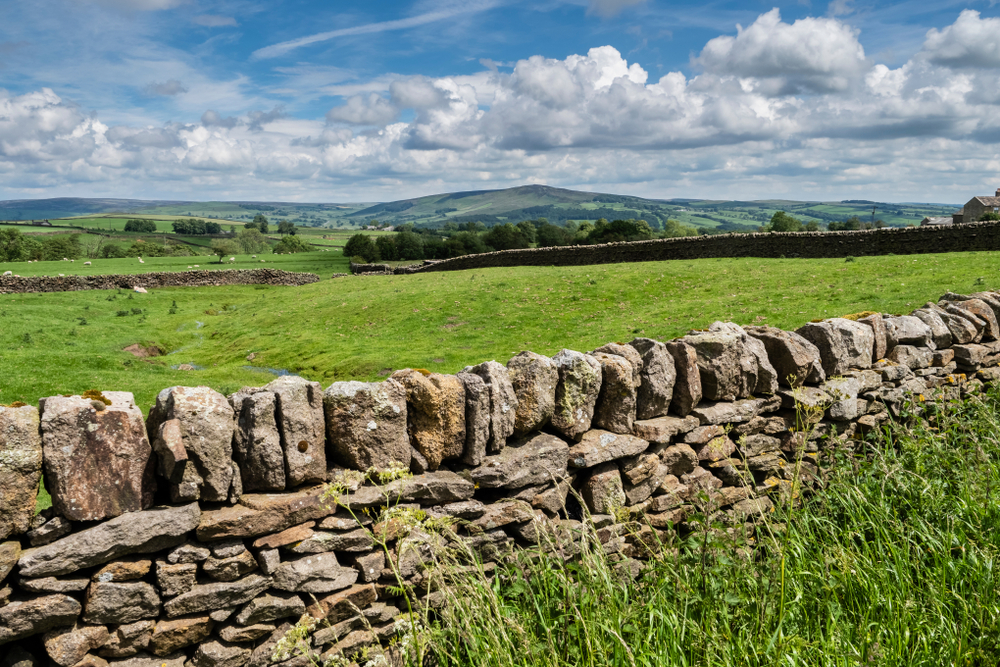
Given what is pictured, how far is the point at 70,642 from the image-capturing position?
3434 mm

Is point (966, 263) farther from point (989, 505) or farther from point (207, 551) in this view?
point (207, 551)

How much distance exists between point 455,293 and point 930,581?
70.2 feet

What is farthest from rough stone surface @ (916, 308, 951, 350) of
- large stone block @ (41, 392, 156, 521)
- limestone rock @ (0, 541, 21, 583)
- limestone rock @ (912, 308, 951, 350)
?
limestone rock @ (0, 541, 21, 583)

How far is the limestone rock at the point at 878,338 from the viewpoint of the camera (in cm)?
719

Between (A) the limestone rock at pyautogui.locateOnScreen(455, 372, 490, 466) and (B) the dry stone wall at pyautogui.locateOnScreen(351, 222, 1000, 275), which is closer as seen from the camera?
(A) the limestone rock at pyautogui.locateOnScreen(455, 372, 490, 466)

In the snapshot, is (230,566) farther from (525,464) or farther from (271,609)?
(525,464)

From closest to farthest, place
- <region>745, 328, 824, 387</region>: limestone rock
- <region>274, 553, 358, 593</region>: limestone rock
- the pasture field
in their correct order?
<region>274, 553, 358, 593</region>: limestone rock → <region>745, 328, 824, 387</region>: limestone rock → the pasture field

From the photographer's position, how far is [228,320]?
2911 cm

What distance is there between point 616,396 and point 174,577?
366cm

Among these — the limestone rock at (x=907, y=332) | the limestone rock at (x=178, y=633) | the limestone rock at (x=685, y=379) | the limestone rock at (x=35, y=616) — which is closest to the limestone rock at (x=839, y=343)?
the limestone rock at (x=907, y=332)

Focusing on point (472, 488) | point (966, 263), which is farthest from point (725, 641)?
point (966, 263)

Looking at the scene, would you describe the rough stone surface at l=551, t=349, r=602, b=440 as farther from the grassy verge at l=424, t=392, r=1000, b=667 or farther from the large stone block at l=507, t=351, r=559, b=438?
the grassy verge at l=424, t=392, r=1000, b=667

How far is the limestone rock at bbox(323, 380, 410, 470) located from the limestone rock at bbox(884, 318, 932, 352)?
6.45 meters

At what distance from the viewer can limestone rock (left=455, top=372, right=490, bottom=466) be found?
15.0 ft
